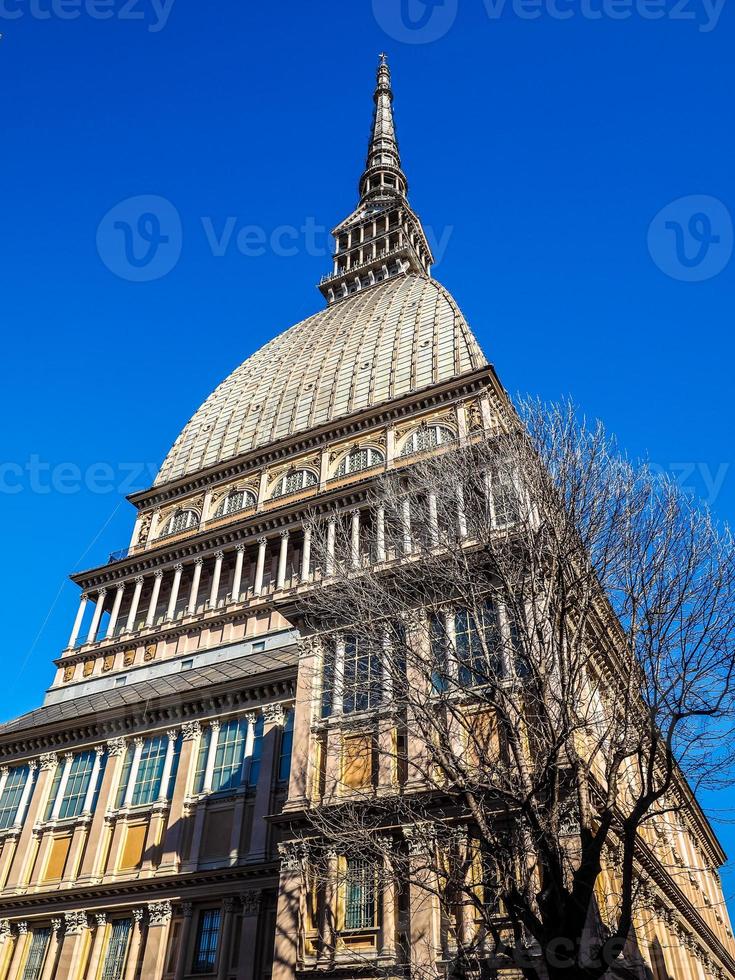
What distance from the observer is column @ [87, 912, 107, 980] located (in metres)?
32.6

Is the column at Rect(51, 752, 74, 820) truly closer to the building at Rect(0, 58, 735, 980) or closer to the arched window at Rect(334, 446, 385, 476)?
the building at Rect(0, 58, 735, 980)

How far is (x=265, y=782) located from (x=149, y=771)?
22.4 ft

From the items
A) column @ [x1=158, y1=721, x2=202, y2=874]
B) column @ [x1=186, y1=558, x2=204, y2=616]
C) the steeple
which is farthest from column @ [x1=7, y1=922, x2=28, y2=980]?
the steeple

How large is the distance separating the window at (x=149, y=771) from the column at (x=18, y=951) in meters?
6.36

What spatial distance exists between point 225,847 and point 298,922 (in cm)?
1084

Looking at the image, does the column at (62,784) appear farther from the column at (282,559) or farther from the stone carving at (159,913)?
the column at (282,559)

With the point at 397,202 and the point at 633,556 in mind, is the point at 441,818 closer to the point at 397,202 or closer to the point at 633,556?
the point at 633,556

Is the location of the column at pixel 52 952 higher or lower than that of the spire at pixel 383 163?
lower

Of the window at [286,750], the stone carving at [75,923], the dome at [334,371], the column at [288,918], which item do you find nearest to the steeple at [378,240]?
the dome at [334,371]

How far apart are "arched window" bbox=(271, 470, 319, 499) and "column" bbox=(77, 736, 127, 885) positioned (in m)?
23.1

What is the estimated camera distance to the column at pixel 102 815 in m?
35.0

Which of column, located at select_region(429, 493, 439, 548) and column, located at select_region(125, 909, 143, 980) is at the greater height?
column, located at select_region(429, 493, 439, 548)

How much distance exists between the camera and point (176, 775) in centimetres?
3547

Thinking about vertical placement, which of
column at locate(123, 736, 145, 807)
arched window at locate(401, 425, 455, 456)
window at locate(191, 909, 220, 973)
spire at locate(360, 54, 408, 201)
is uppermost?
spire at locate(360, 54, 408, 201)
